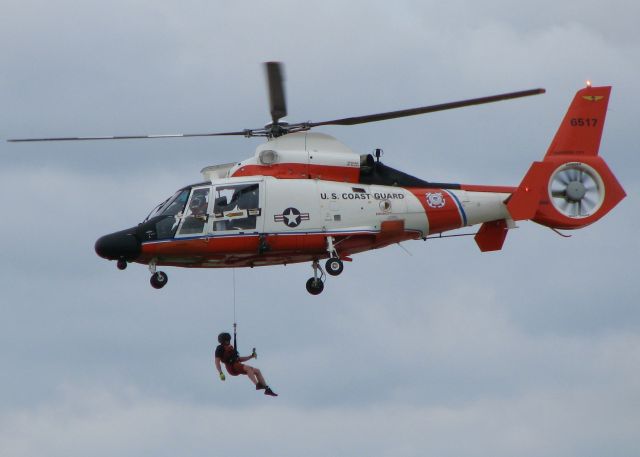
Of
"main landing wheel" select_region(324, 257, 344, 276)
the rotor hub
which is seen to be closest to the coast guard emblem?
"main landing wheel" select_region(324, 257, 344, 276)

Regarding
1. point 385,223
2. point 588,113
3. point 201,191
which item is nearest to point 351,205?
point 385,223

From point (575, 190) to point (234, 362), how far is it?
8.80 metres

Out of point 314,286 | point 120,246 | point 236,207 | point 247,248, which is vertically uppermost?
point 236,207

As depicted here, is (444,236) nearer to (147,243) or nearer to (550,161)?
(550,161)

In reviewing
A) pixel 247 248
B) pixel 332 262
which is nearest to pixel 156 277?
pixel 247 248

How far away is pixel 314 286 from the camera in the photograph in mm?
30328

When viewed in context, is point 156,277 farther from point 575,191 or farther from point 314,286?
point 575,191

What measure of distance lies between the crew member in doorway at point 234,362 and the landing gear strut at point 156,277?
1694mm

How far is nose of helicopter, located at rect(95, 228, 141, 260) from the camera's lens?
2955 centimetres

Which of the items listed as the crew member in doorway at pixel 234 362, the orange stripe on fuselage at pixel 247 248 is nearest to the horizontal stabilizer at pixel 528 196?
the orange stripe on fuselage at pixel 247 248

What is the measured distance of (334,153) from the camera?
30484 mm

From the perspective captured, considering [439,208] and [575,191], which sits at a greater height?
[575,191]

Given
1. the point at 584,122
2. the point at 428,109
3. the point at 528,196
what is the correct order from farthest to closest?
the point at 584,122
the point at 528,196
the point at 428,109

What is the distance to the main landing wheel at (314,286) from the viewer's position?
30.3 meters
